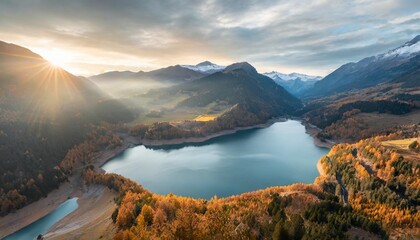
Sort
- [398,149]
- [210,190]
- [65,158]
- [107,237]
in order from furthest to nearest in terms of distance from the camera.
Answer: [65,158] → [210,190] → [398,149] → [107,237]

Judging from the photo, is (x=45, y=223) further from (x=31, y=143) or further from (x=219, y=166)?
(x=219, y=166)

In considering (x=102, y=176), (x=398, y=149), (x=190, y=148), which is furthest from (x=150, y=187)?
(x=398, y=149)

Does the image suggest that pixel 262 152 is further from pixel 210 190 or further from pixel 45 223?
pixel 45 223

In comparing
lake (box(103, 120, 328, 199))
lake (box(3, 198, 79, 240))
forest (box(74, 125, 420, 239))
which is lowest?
lake (box(3, 198, 79, 240))

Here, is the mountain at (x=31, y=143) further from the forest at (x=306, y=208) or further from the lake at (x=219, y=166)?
the lake at (x=219, y=166)

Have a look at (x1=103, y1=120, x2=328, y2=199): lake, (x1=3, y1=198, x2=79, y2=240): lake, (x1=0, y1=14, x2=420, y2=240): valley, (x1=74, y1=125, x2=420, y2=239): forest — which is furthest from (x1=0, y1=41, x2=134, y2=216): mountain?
(x1=103, y1=120, x2=328, y2=199): lake

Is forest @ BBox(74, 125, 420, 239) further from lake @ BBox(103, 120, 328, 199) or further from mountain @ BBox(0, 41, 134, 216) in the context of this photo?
mountain @ BBox(0, 41, 134, 216)
